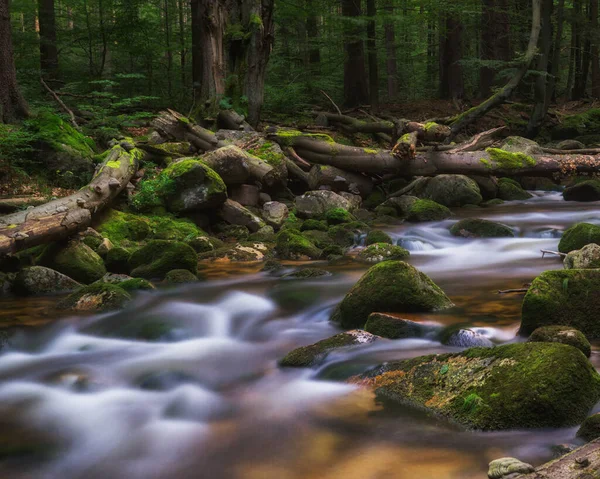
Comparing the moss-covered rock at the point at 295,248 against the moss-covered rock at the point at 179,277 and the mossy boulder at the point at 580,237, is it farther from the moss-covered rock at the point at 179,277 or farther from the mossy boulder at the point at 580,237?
the mossy boulder at the point at 580,237

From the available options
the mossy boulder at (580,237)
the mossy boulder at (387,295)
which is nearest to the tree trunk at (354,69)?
the mossy boulder at (580,237)

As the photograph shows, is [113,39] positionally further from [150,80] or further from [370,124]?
[370,124]

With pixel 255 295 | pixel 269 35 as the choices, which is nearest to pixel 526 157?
pixel 269 35

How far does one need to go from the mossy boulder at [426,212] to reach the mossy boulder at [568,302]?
6.98 m

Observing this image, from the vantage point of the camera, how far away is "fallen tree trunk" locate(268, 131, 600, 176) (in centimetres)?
1262

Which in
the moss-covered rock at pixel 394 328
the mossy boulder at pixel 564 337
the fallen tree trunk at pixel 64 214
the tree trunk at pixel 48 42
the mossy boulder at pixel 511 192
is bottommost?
the moss-covered rock at pixel 394 328

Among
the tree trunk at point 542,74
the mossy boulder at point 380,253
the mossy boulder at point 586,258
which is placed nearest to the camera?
the mossy boulder at point 586,258

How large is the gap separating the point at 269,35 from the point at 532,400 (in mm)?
12609

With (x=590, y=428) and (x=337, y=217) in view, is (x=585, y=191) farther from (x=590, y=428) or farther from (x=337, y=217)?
(x=590, y=428)

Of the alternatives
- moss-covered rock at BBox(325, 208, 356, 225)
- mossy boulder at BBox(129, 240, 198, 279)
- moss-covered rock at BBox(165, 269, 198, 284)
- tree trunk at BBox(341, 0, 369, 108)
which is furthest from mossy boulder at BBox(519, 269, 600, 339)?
tree trunk at BBox(341, 0, 369, 108)

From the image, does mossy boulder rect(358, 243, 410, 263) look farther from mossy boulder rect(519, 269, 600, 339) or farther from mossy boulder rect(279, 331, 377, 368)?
mossy boulder rect(519, 269, 600, 339)

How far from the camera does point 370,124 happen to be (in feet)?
54.0

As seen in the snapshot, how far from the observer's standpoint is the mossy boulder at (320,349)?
4.90m

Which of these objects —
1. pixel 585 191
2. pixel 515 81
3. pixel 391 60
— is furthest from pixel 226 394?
pixel 391 60
